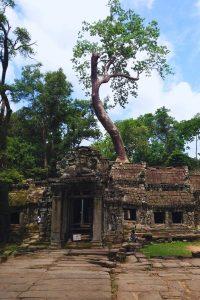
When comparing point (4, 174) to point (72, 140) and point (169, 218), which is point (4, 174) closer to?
point (169, 218)

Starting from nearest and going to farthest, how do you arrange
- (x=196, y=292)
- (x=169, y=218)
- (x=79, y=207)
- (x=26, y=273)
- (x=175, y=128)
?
(x=196, y=292) < (x=26, y=273) < (x=79, y=207) < (x=169, y=218) < (x=175, y=128)

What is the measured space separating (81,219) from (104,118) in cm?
1738

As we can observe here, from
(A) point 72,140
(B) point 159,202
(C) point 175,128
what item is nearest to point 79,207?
(B) point 159,202

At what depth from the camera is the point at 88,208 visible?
1877 cm

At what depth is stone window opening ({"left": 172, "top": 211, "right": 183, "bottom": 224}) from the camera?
25.0 meters

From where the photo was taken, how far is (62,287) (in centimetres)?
764

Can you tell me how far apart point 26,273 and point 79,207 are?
370 inches

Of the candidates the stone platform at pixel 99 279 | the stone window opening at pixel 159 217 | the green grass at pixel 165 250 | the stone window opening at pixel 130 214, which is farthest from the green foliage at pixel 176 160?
the stone platform at pixel 99 279

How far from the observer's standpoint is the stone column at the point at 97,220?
54.3 ft

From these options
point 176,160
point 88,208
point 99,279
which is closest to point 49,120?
point 176,160

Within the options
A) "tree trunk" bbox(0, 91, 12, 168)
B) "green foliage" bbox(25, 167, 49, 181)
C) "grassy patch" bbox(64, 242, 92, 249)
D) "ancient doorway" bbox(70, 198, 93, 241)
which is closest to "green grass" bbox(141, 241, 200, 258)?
"grassy patch" bbox(64, 242, 92, 249)

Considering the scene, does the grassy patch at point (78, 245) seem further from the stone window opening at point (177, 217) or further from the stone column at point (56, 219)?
the stone window opening at point (177, 217)

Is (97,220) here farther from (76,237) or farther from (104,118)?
(104,118)

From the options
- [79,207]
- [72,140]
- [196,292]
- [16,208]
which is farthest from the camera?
[72,140]
